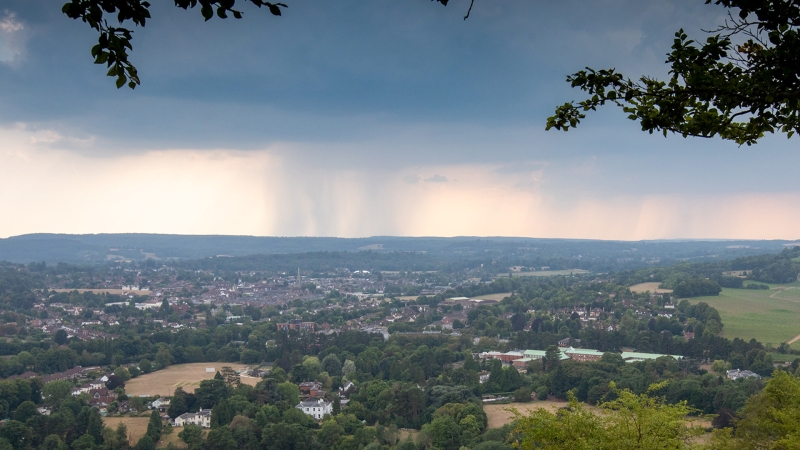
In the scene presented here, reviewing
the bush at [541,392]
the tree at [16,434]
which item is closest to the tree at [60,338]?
the tree at [16,434]

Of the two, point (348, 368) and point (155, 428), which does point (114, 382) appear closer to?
point (155, 428)

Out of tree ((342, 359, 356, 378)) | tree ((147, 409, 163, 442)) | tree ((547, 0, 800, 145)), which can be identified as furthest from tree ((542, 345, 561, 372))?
tree ((547, 0, 800, 145))

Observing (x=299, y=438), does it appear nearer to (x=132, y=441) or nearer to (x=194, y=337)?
(x=132, y=441)

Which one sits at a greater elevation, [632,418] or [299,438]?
[632,418]

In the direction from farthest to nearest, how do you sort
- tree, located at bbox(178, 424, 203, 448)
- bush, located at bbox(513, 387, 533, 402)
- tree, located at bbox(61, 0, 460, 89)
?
1. bush, located at bbox(513, 387, 533, 402)
2. tree, located at bbox(178, 424, 203, 448)
3. tree, located at bbox(61, 0, 460, 89)

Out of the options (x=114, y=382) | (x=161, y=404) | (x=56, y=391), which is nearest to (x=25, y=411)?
(x=56, y=391)

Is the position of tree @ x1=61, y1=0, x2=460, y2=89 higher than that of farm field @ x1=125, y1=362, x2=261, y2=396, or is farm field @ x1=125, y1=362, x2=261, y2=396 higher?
tree @ x1=61, y1=0, x2=460, y2=89

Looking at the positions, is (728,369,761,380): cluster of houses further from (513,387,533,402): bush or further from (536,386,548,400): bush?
(513,387,533,402): bush

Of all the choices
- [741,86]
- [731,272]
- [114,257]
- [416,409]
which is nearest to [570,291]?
[731,272]
